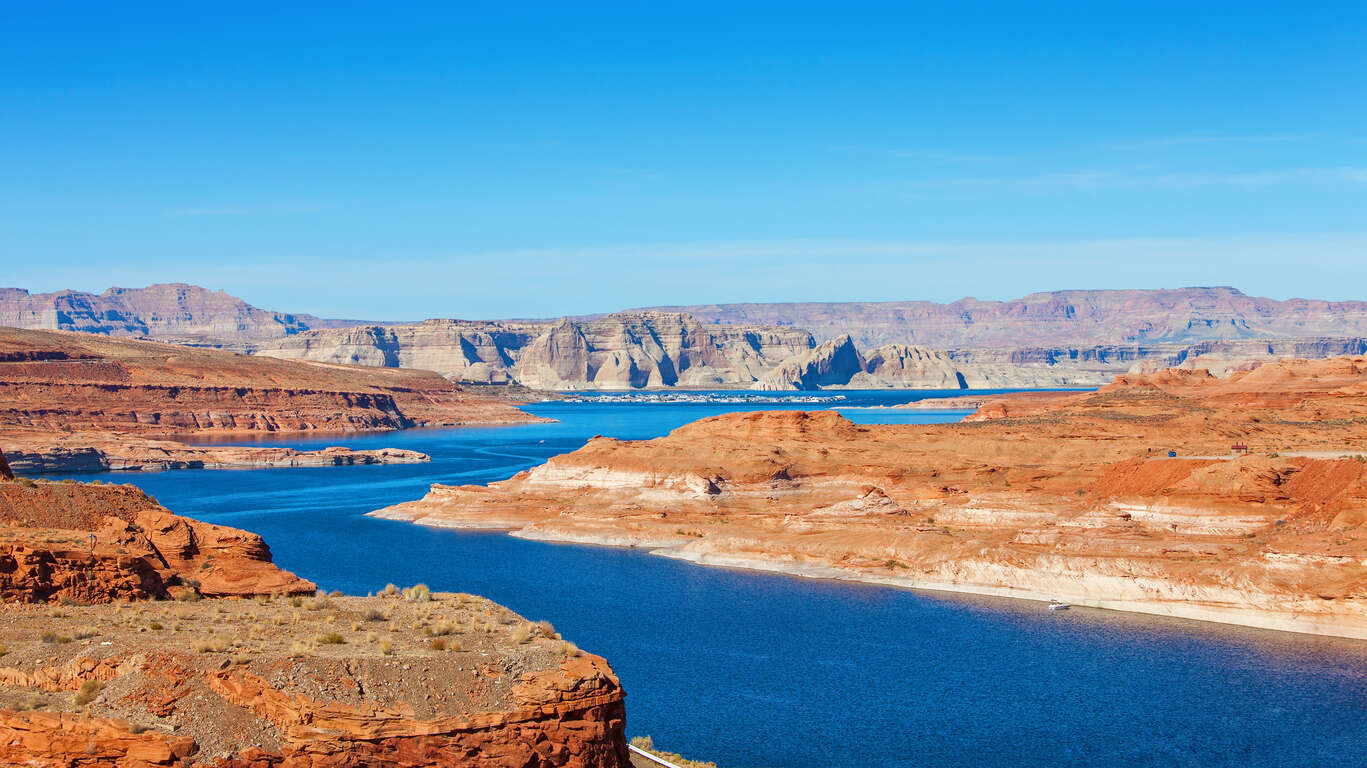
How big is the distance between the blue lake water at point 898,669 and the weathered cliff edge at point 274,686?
15483 millimetres

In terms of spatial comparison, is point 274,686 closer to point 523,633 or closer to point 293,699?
point 293,699

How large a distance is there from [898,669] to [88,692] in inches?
1231

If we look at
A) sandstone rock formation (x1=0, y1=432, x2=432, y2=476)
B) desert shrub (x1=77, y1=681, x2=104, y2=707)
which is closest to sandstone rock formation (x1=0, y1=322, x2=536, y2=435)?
sandstone rock formation (x1=0, y1=432, x2=432, y2=476)

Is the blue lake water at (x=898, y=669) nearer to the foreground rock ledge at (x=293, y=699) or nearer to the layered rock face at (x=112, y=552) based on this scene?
the layered rock face at (x=112, y=552)

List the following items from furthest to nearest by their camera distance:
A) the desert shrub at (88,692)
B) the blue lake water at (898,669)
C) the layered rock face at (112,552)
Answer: the blue lake water at (898,669) → the layered rock face at (112,552) → the desert shrub at (88,692)

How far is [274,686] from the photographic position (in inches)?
674

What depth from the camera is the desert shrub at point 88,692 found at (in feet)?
54.5

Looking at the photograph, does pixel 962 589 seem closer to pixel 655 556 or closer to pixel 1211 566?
pixel 1211 566

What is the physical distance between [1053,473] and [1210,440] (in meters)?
15.2

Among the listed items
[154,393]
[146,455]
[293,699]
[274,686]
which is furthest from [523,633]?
[154,393]

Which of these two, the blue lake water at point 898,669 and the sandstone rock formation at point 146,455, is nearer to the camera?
the blue lake water at point 898,669

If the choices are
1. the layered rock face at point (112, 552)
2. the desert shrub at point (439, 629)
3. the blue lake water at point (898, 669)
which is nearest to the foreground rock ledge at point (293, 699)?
the desert shrub at point (439, 629)

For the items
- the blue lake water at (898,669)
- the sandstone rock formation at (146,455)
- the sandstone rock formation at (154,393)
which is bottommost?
the blue lake water at (898,669)

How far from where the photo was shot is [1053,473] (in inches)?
3066
